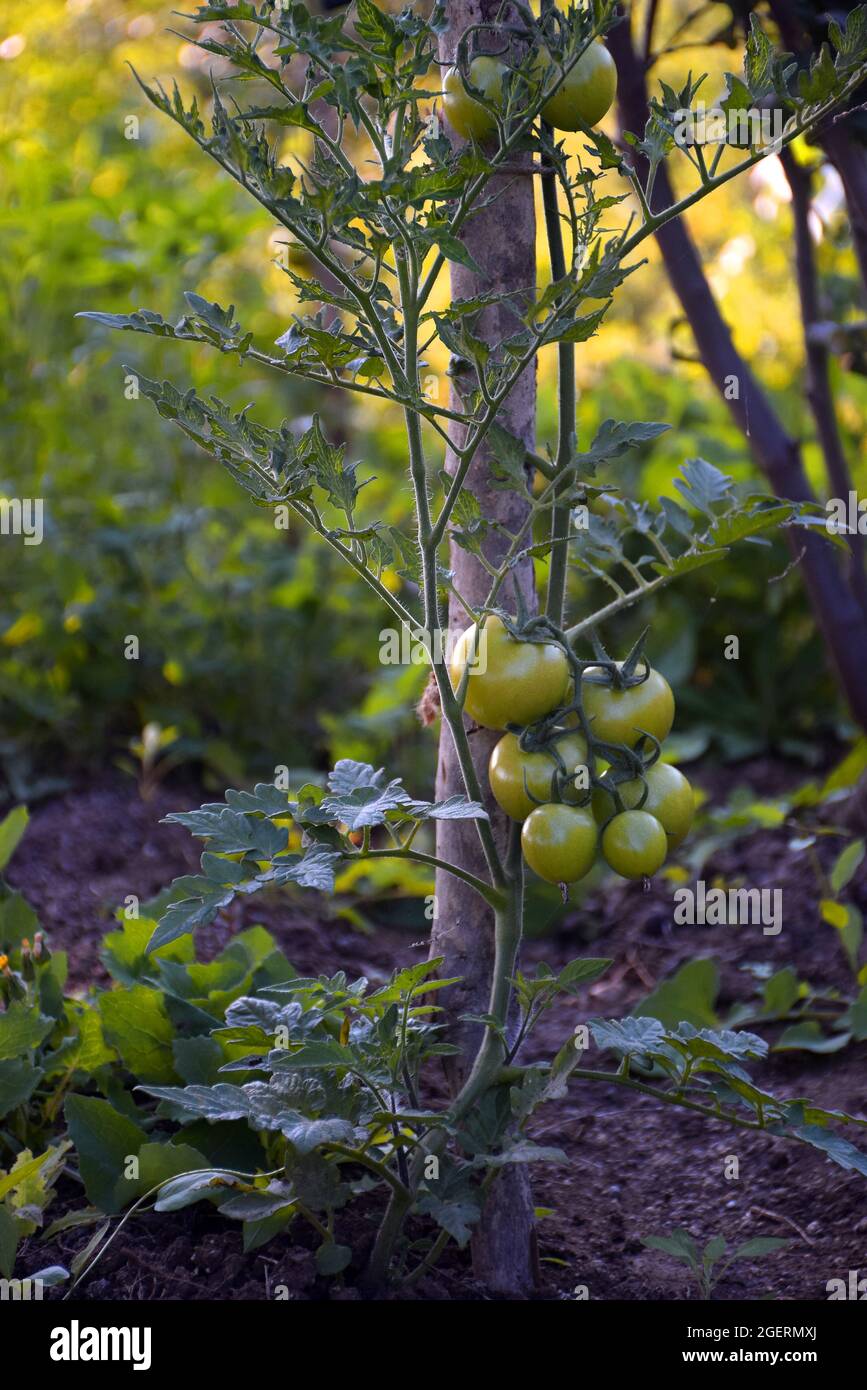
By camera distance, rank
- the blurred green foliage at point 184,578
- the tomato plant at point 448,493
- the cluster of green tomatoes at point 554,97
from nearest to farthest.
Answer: the tomato plant at point 448,493, the cluster of green tomatoes at point 554,97, the blurred green foliage at point 184,578

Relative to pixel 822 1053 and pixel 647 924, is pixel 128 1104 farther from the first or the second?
pixel 647 924

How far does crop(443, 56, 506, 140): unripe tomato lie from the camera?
1241mm

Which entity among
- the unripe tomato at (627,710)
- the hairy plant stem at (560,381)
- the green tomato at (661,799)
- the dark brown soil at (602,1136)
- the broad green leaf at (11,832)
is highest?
the hairy plant stem at (560,381)

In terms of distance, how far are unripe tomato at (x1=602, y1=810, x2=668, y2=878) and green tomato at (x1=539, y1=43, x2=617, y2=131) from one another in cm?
62

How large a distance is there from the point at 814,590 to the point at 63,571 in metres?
1.54

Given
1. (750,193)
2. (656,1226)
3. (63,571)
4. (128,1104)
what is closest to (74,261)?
(63,571)

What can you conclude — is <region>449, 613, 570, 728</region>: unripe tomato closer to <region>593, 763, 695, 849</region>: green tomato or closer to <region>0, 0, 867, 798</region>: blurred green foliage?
<region>593, 763, 695, 849</region>: green tomato

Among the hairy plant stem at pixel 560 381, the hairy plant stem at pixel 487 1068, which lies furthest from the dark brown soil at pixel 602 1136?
the hairy plant stem at pixel 560 381

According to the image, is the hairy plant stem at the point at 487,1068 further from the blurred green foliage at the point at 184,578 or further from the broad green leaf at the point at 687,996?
the blurred green foliage at the point at 184,578

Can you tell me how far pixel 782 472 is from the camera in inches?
92.2

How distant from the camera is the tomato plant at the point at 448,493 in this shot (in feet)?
3.67

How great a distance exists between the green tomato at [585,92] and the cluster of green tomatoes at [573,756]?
45cm

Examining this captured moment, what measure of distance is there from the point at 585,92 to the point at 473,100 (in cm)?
10

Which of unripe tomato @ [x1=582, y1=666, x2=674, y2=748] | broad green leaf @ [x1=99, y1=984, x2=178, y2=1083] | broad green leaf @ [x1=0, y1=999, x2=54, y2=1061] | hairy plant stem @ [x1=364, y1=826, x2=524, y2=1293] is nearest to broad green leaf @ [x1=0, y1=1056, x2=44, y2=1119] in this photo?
broad green leaf @ [x1=0, y1=999, x2=54, y2=1061]
